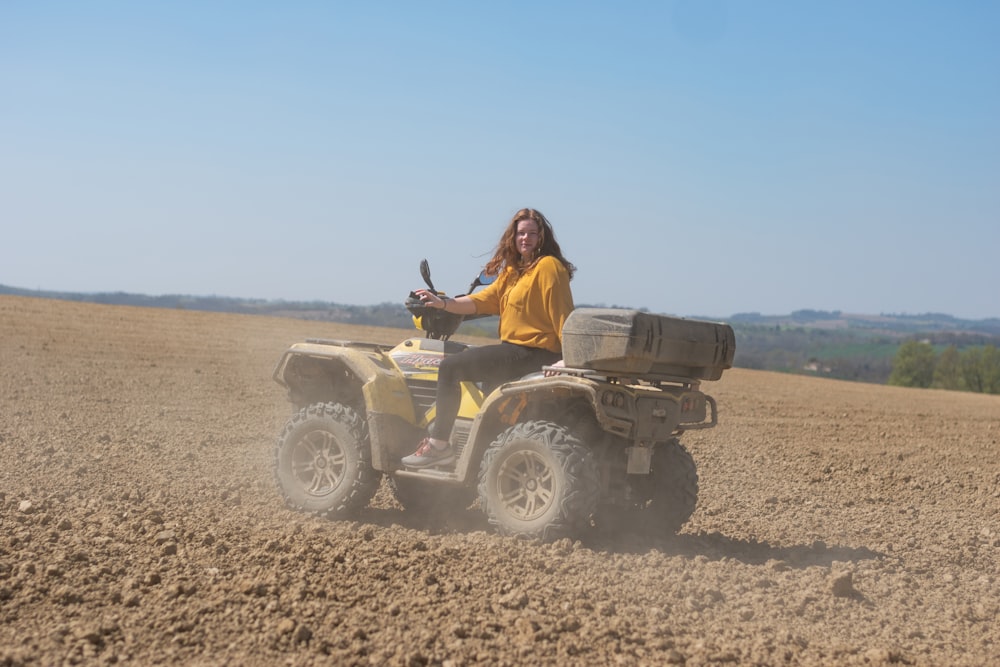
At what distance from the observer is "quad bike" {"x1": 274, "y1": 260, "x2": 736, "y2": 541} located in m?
6.00

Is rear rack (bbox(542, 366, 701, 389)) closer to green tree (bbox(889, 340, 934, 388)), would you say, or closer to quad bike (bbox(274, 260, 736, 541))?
quad bike (bbox(274, 260, 736, 541))

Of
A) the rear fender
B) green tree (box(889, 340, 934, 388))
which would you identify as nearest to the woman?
the rear fender

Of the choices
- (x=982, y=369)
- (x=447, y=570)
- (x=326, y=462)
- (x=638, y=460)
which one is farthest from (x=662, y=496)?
(x=982, y=369)

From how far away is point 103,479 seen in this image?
8.31 metres

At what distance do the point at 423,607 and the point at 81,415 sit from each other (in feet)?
26.9

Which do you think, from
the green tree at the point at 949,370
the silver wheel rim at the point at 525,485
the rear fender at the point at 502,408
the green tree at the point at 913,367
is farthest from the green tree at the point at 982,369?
the silver wheel rim at the point at 525,485

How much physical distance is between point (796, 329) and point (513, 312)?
388 feet

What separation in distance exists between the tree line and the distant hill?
1.80 m

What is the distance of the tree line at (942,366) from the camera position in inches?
2394

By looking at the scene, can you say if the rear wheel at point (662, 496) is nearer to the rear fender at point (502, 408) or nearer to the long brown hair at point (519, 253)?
the rear fender at point (502, 408)

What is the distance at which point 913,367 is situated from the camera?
6406 cm

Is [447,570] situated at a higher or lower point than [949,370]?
higher

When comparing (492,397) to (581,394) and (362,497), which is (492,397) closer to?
(581,394)

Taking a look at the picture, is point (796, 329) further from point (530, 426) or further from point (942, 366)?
point (530, 426)
